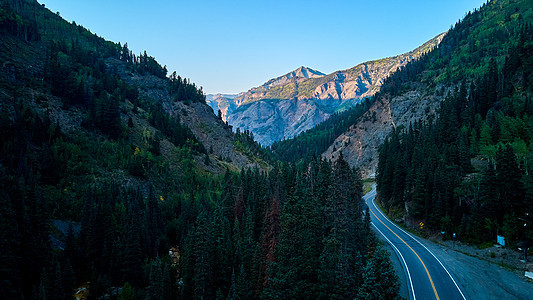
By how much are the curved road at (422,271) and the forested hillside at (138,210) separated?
18.5 feet

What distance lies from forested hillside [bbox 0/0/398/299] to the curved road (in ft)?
18.5

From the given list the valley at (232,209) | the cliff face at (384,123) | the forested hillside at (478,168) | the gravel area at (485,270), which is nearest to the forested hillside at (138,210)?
the valley at (232,209)

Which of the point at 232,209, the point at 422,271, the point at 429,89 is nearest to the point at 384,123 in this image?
the point at 429,89

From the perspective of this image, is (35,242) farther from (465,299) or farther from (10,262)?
(465,299)

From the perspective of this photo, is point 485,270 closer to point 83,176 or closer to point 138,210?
point 138,210

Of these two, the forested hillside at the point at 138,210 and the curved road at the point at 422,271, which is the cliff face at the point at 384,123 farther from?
the curved road at the point at 422,271

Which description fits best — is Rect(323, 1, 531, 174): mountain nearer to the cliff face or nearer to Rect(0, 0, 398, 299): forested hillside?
the cliff face

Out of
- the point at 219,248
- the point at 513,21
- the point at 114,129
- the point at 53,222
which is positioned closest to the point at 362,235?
the point at 219,248

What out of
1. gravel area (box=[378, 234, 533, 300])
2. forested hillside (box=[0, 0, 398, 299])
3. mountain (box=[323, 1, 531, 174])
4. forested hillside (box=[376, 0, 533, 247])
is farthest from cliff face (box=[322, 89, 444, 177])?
gravel area (box=[378, 234, 533, 300])

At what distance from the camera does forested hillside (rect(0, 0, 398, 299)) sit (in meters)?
34.2

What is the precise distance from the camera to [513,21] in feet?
625

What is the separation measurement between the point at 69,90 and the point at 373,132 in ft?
549

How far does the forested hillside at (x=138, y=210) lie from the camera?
34.2 m

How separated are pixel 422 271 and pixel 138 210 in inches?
2096
